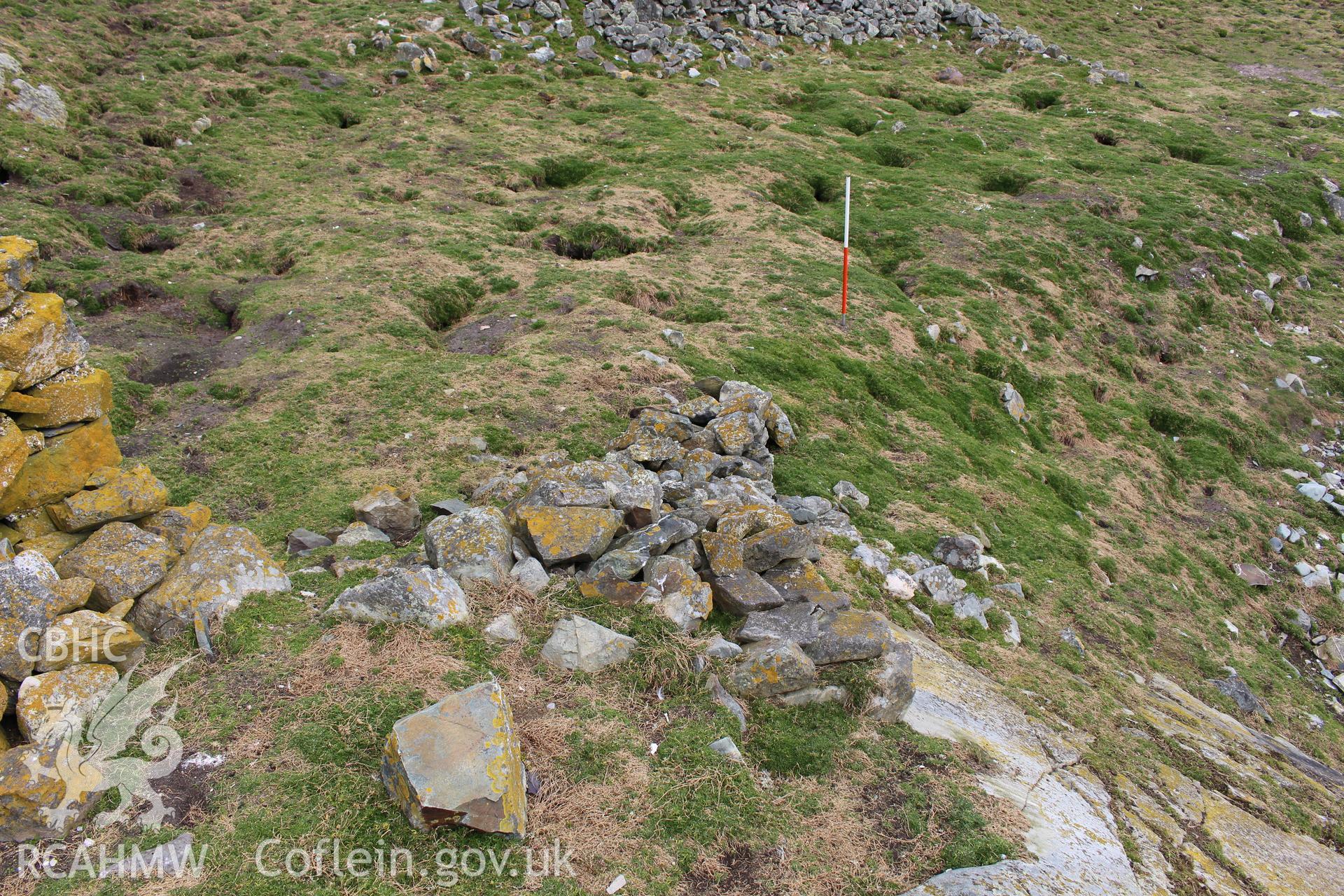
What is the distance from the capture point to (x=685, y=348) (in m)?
17.1

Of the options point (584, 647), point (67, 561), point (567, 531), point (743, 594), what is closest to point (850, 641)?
point (743, 594)

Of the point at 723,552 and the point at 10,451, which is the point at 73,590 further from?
the point at 723,552

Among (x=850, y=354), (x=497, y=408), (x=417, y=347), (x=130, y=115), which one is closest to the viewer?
(x=497, y=408)

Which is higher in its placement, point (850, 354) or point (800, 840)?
point (800, 840)

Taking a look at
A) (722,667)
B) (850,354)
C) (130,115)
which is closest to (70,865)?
(722,667)

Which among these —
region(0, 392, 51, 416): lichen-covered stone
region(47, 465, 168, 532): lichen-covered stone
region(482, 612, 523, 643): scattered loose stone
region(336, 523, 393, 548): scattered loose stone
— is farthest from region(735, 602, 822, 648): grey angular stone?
region(0, 392, 51, 416): lichen-covered stone

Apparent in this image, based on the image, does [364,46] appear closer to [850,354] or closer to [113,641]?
[850,354]

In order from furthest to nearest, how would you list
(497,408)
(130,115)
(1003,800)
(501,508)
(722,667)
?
(130,115) → (497,408) → (501,508) → (722,667) → (1003,800)

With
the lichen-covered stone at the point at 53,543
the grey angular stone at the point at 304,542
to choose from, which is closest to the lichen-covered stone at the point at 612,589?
the grey angular stone at the point at 304,542

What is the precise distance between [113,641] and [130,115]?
82.2 feet

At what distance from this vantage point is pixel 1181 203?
2894 cm

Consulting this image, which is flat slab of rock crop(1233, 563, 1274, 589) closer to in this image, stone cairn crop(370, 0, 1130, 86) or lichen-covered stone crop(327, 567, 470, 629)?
lichen-covered stone crop(327, 567, 470, 629)

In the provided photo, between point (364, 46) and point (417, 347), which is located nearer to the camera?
point (417, 347)

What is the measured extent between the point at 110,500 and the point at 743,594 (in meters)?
7.04
